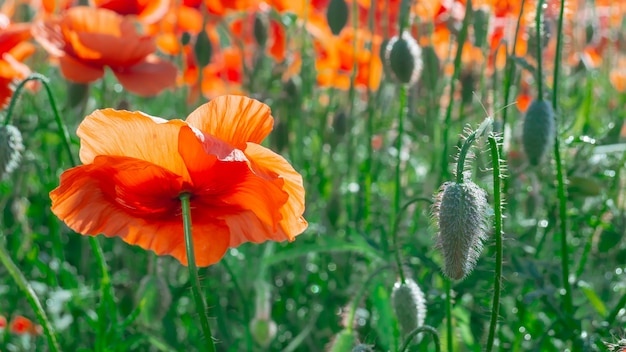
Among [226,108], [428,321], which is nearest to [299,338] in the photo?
[428,321]

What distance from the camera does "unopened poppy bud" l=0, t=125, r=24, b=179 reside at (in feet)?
5.11

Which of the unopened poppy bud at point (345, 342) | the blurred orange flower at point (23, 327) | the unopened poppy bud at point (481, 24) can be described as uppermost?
the unopened poppy bud at point (481, 24)

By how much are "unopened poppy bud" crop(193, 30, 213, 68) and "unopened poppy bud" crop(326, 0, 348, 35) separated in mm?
385

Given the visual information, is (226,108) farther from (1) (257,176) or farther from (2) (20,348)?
(2) (20,348)

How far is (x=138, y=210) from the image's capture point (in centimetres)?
140

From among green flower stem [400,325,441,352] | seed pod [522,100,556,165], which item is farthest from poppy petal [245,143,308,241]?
seed pod [522,100,556,165]

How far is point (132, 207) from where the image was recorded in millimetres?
1396

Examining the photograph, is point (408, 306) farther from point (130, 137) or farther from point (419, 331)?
point (130, 137)

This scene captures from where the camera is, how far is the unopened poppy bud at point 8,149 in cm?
156

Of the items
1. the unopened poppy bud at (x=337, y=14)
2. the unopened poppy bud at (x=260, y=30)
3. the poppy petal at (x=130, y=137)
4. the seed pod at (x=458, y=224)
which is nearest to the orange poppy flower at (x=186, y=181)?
the poppy petal at (x=130, y=137)

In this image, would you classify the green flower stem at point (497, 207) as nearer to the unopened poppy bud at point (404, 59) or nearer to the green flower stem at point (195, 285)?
the green flower stem at point (195, 285)

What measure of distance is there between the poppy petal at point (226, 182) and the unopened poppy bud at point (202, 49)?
4.44 ft

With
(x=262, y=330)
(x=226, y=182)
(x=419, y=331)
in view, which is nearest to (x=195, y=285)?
(x=226, y=182)

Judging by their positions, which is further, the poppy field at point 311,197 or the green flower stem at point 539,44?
the green flower stem at point 539,44
